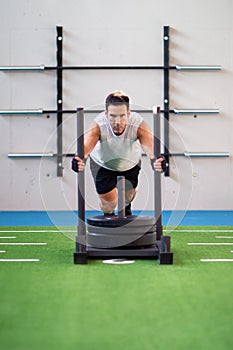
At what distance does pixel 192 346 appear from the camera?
2475mm

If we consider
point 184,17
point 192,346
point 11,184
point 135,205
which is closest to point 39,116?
point 11,184

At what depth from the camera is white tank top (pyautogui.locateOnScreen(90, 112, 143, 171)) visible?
4.75m

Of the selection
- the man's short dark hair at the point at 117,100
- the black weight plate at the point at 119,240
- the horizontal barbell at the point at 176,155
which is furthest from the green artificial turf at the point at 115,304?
the horizontal barbell at the point at 176,155

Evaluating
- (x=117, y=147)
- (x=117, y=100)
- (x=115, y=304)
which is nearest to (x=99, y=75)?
(x=117, y=147)

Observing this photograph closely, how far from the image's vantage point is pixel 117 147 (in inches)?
192

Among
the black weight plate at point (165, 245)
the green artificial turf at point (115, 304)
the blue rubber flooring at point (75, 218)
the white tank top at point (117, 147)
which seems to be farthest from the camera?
the blue rubber flooring at point (75, 218)

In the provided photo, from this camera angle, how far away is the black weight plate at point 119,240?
4.49 meters

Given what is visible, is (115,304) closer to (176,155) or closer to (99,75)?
(176,155)

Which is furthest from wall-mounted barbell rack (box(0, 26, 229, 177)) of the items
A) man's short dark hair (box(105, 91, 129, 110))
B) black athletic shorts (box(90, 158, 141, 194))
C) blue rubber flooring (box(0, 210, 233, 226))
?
man's short dark hair (box(105, 91, 129, 110))

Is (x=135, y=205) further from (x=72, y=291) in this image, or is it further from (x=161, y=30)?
(x=72, y=291)

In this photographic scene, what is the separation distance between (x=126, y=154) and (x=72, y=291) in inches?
71.5

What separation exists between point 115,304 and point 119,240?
4.48 ft

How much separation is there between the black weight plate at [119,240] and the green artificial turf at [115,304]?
242mm

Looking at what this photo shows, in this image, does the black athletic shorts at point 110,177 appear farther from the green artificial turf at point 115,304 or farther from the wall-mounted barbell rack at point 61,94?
the wall-mounted barbell rack at point 61,94
